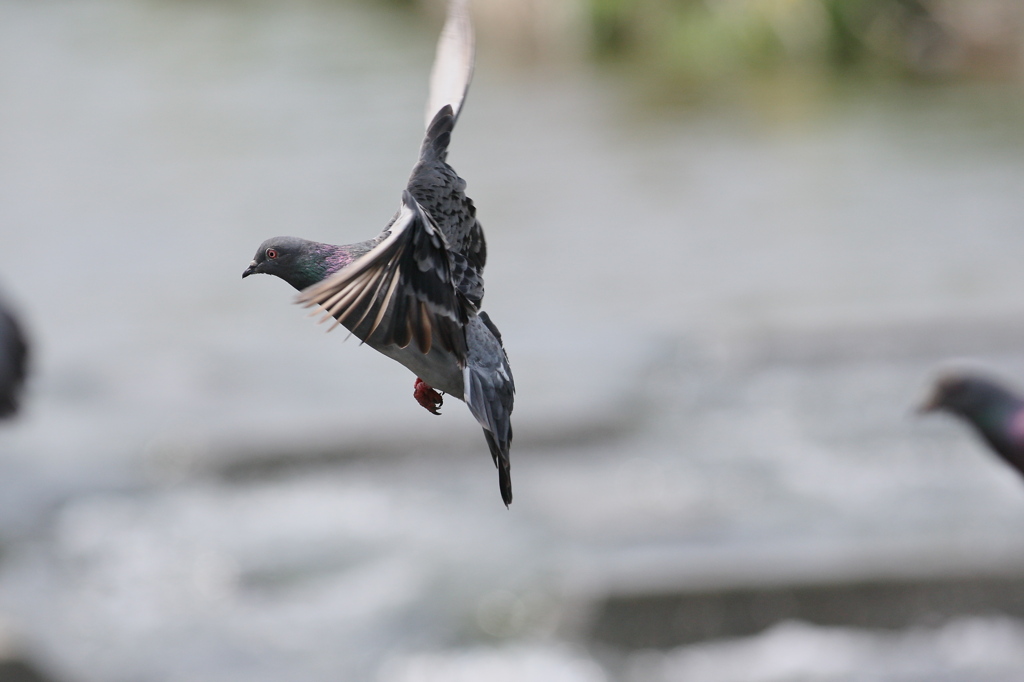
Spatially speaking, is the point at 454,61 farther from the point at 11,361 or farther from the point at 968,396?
the point at 968,396

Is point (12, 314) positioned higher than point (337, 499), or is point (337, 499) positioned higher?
point (12, 314)

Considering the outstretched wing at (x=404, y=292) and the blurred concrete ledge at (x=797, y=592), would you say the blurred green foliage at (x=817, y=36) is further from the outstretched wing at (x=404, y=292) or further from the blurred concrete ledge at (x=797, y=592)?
the outstretched wing at (x=404, y=292)

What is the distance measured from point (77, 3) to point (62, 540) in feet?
85.4

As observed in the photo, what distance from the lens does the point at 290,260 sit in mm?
877

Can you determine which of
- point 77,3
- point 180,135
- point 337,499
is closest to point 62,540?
point 337,499

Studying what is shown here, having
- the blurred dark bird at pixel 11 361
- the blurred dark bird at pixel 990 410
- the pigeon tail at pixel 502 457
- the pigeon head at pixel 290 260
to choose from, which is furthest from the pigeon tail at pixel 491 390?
the blurred dark bird at pixel 990 410

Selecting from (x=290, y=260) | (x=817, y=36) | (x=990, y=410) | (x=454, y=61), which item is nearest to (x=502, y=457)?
(x=290, y=260)

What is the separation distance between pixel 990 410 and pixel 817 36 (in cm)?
1376

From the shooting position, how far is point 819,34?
55.5 feet

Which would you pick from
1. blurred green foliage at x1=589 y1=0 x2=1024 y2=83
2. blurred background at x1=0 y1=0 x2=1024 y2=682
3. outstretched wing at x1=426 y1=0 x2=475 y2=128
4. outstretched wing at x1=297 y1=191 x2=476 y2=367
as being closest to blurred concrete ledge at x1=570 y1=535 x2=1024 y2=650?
blurred background at x1=0 y1=0 x2=1024 y2=682

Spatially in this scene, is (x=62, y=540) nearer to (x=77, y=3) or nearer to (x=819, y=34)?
(x=819, y=34)

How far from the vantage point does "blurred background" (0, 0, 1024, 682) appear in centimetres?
624

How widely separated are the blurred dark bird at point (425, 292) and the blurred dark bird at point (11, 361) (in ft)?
5.22

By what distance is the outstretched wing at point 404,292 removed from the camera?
820 mm
